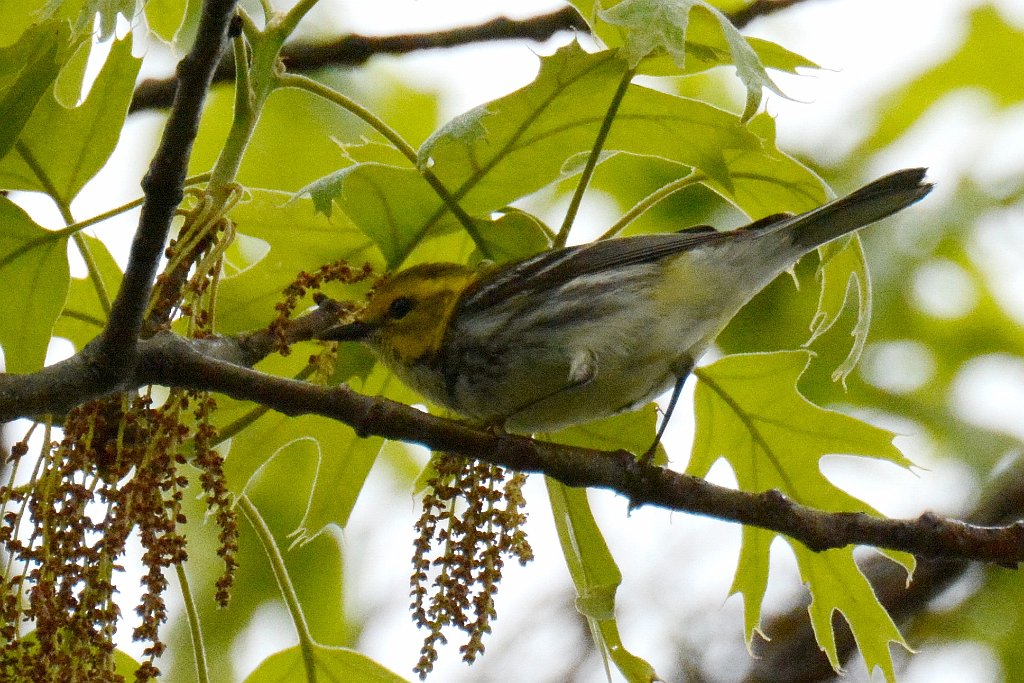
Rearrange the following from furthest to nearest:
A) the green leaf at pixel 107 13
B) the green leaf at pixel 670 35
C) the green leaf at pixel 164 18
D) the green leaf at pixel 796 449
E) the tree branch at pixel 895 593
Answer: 1. the tree branch at pixel 895 593
2. the green leaf at pixel 164 18
3. the green leaf at pixel 796 449
4. the green leaf at pixel 107 13
5. the green leaf at pixel 670 35

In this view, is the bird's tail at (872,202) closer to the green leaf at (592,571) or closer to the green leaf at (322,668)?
the green leaf at (592,571)

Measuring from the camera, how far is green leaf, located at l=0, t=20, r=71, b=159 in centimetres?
213

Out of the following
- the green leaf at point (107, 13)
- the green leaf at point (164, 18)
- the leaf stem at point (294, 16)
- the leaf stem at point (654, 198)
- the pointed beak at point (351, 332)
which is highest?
the green leaf at point (164, 18)

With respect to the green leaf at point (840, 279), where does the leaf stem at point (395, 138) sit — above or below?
above

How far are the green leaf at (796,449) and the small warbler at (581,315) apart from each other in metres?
0.13

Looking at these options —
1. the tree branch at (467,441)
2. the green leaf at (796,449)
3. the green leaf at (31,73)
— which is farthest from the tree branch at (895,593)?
the green leaf at (31,73)

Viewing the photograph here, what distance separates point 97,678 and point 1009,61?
379cm

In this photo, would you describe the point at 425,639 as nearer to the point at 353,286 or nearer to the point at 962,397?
the point at 353,286

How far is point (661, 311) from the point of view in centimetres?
297

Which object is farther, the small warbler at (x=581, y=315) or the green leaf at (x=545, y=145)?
the small warbler at (x=581, y=315)

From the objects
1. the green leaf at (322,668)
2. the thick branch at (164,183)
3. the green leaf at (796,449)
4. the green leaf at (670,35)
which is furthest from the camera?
the green leaf at (796,449)

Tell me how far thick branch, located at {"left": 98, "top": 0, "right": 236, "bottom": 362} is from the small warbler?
29.9 inches

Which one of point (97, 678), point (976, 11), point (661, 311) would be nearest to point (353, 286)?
point (661, 311)

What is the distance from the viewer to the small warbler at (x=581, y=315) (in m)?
2.76
